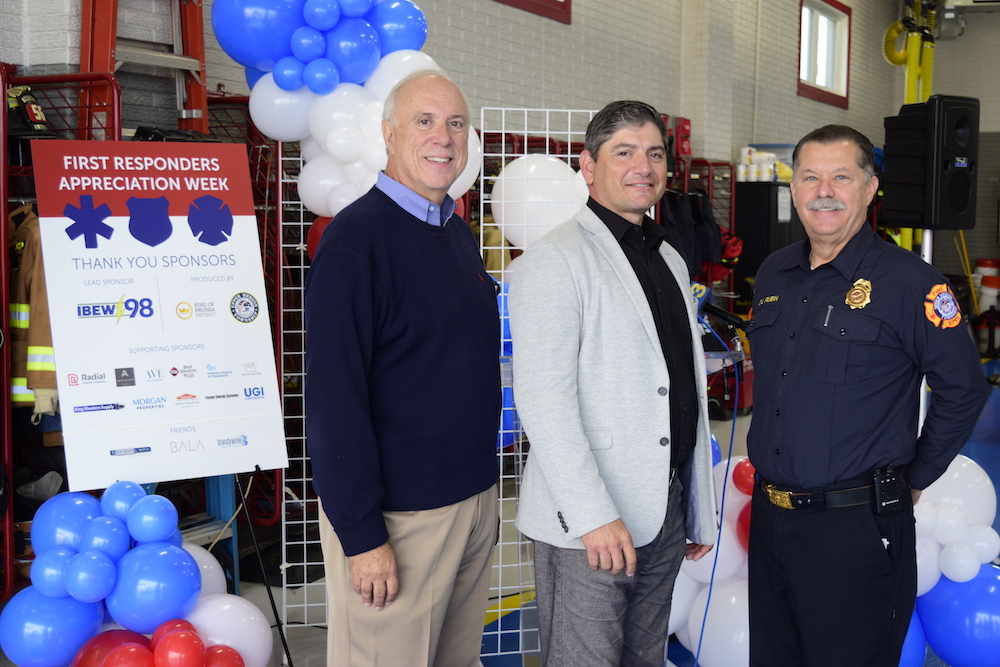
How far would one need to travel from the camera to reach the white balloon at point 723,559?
2.77 m

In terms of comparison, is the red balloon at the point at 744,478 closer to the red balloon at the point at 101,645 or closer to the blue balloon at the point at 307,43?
the red balloon at the point at 101,645

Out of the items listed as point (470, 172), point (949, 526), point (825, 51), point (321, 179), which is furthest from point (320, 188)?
point (825, 51)

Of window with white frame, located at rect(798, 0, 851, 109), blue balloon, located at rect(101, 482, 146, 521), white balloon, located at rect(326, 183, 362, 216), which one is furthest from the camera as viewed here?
window with white frame, located at rect(798, 0, 851, 109)

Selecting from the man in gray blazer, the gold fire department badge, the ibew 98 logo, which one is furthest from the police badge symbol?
the gold fire department badge

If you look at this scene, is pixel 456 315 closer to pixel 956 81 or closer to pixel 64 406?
pixel 64 406

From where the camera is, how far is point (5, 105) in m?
2.99

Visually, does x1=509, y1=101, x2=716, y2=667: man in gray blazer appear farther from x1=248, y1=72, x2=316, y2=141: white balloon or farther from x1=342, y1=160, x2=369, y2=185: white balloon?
x1=248, y1=72, x2=316, y2=141: white balloon

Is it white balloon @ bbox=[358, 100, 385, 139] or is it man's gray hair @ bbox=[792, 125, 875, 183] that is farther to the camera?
white balloon @ bbox=[358, 100, 385, 139]

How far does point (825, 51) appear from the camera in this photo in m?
11.1

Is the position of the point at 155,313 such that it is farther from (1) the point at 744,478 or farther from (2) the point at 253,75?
(1) the point at 744,478

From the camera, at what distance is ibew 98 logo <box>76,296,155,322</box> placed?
266 centimetres

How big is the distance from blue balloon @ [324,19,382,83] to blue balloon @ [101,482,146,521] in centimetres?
157

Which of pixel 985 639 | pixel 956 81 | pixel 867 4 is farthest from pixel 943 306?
pixel 956 81

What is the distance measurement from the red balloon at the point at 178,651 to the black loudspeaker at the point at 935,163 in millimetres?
2871
